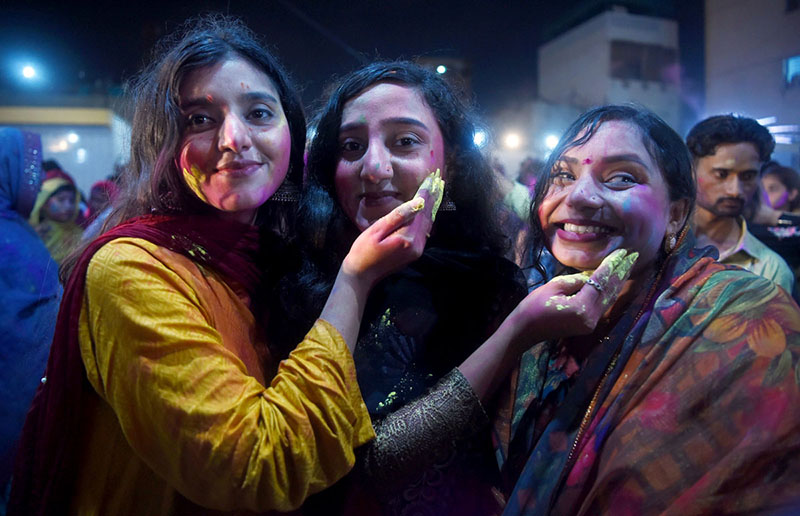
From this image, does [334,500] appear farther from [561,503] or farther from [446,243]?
[446,243]

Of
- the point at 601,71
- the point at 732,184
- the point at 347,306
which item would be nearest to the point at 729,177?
the point at 732,184

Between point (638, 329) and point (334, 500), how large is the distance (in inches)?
36.7

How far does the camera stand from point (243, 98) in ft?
4.45

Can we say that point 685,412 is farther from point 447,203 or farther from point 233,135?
point 233,135

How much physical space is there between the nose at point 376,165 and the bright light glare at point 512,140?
5147 millimetres

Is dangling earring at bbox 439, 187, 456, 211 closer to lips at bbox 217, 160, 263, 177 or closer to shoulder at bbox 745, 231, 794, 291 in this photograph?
lips at bbox 217, 160, 263, 177

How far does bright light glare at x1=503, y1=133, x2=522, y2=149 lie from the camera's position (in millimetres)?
6405

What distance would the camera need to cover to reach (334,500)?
1.34 m

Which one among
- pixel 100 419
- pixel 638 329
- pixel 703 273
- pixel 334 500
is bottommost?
pixel 334 500

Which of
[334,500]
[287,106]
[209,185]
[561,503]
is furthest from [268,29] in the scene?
[561,503]

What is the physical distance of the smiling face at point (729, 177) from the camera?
2.50 meters

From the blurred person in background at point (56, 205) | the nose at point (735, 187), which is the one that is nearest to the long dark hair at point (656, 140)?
the nose at point (735, 187)

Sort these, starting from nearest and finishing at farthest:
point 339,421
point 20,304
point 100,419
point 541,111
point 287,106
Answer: point 339,421
point 100,419
point 287,106
point 20,304
point 541,111

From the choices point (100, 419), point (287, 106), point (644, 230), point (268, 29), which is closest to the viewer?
point (100, 419)
